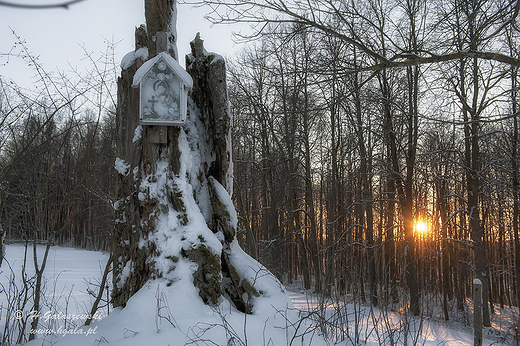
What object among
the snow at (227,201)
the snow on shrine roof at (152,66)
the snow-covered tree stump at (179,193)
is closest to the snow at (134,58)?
the snow-covered tree stump at (179,193)

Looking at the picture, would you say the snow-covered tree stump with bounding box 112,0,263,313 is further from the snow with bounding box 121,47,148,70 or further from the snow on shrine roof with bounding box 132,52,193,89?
the snow on shrine roof with bounding box 132,52,193,89

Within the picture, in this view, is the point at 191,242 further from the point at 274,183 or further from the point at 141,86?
the point at 274,183


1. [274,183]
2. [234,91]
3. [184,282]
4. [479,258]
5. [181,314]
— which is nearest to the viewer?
[181,314]

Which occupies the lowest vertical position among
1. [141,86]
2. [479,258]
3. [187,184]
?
[479,258]

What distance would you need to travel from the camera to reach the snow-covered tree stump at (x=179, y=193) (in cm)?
328

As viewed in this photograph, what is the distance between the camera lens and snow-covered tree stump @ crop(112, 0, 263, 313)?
3277mm

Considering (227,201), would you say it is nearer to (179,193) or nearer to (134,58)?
(179,193)

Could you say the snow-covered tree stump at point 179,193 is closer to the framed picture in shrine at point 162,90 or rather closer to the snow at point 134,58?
the snow at point 134,58

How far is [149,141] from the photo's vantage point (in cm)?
356

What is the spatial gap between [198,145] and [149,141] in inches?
26.6

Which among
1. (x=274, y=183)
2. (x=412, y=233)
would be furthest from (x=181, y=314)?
(x=274, y=183)

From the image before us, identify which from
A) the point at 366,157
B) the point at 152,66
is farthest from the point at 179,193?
the point at 366,157

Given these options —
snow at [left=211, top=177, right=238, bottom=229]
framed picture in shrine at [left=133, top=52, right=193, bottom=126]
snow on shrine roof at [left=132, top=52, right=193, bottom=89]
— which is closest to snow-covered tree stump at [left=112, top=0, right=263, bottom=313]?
snow at [left=211, top=177, right=238, bottom=229]

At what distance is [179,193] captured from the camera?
11.6 ft
